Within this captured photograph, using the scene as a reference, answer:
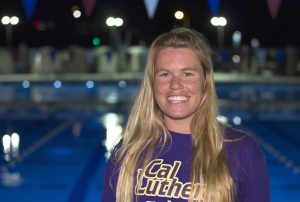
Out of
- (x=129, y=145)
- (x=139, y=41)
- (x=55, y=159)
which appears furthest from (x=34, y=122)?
(x=139, y=41)

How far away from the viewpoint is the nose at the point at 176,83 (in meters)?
1.79

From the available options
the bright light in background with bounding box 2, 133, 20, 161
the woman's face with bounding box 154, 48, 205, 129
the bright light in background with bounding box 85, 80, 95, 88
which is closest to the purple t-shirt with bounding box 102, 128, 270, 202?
the woman's face with bounding box 154, 48, 205, 129

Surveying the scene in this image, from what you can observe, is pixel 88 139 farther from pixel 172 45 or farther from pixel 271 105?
pixel 172 45

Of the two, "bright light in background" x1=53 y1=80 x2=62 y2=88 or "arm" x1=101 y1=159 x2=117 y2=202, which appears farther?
"bright light in background" x1=53 y1=80 x2=62 y2=88

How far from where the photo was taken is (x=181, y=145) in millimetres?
1792

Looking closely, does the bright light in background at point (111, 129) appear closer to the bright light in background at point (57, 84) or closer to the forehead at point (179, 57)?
the forehead at point (179, 57)

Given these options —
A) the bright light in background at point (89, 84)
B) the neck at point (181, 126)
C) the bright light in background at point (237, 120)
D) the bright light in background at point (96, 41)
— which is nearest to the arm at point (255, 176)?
the neck at point (181, 126)

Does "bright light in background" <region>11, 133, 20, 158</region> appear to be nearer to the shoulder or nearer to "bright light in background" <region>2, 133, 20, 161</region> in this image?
"bright light in background" <region>2, 133, 20, 161</region>

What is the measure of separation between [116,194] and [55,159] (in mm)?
5850

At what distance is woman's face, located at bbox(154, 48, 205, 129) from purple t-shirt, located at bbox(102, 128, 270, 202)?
0.43 ft

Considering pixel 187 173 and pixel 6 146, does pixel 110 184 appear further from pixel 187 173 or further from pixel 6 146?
pixel 6 146

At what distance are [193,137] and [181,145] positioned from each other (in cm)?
5

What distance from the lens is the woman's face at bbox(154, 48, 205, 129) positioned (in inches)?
70.4

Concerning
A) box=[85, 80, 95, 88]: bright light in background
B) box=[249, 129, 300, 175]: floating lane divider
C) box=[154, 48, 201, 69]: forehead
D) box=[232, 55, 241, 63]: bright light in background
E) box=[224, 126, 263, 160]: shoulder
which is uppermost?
box=[232, 55, 241, 63]: bright light in background
